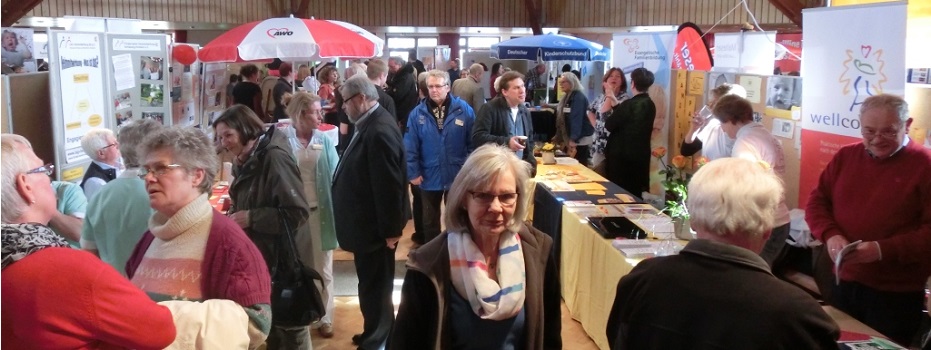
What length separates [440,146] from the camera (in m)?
5.63

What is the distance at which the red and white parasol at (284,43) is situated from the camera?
5648mm

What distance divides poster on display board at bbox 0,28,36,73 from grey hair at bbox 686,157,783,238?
8788mm

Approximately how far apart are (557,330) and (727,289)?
0.68 metres

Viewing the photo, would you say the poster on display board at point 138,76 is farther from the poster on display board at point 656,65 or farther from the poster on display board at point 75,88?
the poster on display board at point 656,65

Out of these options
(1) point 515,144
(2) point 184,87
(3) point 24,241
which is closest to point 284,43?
(2) point 184,87

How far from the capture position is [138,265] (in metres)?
2.05

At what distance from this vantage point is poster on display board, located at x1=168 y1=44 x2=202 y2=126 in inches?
235

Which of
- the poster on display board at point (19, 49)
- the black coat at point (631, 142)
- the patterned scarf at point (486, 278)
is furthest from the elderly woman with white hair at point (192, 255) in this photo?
the poster on display board at point (19, 49)

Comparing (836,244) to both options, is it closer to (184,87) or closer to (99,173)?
(99,173)

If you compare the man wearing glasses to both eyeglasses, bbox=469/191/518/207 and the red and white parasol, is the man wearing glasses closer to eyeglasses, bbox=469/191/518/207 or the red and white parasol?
eyeglasses, bbox=469/191/518/207

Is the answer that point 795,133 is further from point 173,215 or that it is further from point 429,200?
point 173,215

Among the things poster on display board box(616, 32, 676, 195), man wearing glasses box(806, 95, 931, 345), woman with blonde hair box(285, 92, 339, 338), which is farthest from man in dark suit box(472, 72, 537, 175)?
man wearing glasses box(806, 95, 931, 345)

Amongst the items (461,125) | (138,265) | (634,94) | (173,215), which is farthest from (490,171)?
(634,94)

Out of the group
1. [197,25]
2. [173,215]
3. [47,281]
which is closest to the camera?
[47,281]
